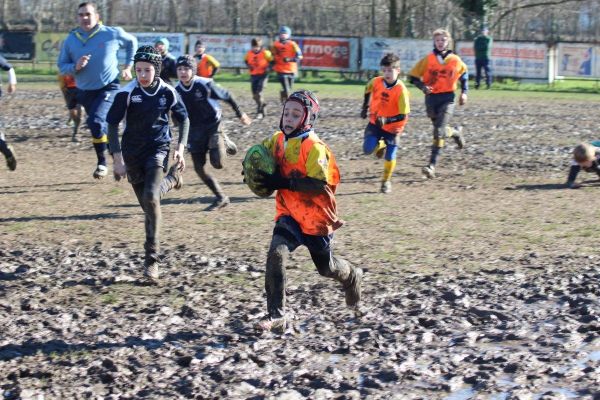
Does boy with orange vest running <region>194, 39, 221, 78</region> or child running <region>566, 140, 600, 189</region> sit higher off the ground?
boy with orange vest running <region>194, 39, 221, 78</region>

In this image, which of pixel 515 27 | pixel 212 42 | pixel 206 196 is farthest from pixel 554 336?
pixel 515 27

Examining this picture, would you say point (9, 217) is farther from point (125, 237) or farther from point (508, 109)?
point (508, 109)

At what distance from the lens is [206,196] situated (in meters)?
12.5

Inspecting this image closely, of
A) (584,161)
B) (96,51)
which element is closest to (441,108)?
(584,161)

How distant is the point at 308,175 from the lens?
6434 mm

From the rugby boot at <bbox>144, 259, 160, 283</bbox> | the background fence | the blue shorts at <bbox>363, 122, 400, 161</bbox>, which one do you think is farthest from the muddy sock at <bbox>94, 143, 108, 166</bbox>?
the background fence

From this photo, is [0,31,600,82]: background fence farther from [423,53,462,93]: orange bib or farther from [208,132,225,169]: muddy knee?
[208,132,225,169]: muddy knee

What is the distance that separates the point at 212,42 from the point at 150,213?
29.6m

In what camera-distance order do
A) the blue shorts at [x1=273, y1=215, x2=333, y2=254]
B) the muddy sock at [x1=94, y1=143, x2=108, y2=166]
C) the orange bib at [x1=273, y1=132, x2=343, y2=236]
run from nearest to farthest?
the orange bib at [x1=273, y1=132, x2=343, y2=236] < the blue shorts at [x1=273, y1=215, x2=333, y2=254] < the muddy sock at [x1=94, y1=143, x2=108, y2=166]

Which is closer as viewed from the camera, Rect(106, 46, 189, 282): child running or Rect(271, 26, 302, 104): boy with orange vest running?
Rect(106, 46, 189, 282): child running

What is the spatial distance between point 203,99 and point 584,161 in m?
5.12

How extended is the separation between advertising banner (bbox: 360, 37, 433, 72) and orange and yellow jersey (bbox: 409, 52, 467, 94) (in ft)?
71.6

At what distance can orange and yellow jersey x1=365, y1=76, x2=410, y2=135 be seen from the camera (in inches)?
491

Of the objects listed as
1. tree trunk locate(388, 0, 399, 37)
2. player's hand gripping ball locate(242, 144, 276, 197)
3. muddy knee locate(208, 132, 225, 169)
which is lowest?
muddy knee locate(208, 132, 225, 169)
